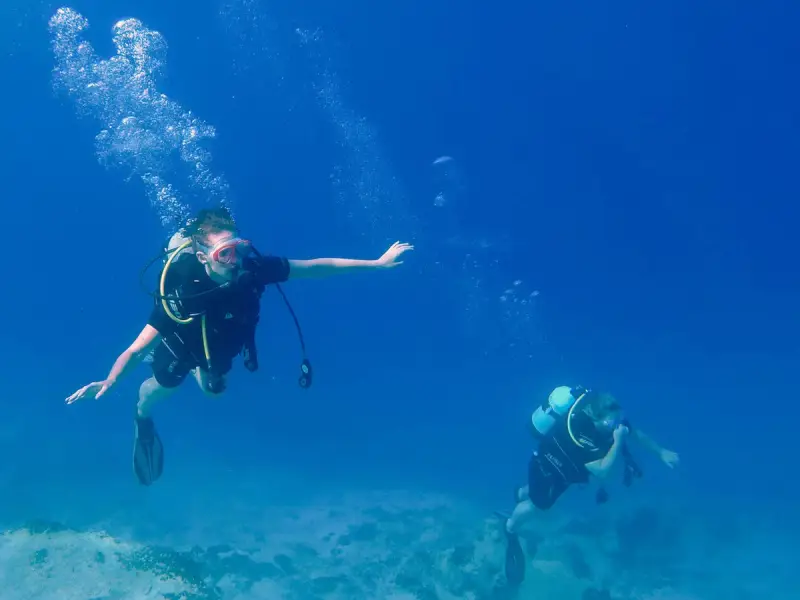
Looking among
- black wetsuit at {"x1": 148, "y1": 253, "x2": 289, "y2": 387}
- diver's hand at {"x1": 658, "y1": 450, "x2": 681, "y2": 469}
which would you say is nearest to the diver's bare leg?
black wetsuit at {"x1": 148, "y1": 253, "x2": 289, "y2": 387}

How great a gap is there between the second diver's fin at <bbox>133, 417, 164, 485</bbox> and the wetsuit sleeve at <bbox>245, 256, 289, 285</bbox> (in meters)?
3.65

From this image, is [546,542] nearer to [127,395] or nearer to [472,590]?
[472,590]

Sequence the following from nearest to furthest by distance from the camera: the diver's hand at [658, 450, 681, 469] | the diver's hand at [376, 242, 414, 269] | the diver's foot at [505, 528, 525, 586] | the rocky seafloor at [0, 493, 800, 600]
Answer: the diver's hand at [376, 242, 414, 269], the diver's hand at [658, 450, 681, 469], the rocky seafloor at [0, 493, 800, 600], the diver's foot at [505, 528, 525, 586]

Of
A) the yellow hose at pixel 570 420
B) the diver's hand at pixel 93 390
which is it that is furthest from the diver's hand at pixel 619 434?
the diver's hand at pixel 93 390

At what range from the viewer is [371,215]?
27.6 m

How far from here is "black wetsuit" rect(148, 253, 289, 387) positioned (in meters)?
4.55

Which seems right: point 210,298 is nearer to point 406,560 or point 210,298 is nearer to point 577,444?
point 577,444

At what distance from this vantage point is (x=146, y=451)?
24.9 ft

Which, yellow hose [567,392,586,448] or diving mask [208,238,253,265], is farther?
yellow hose [567,392,586,448]

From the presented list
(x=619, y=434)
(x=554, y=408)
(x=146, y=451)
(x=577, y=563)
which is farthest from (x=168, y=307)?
(x=577, y=563)

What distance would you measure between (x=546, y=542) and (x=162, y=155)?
1424cm

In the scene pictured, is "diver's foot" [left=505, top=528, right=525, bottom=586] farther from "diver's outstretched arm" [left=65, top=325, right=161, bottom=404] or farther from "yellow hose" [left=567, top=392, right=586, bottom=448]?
"diver's outstretched arm" [left=65, top=325, right=161, bottom=404]

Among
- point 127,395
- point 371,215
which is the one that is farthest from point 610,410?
point 127,395

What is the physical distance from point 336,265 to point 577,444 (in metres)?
4.66
